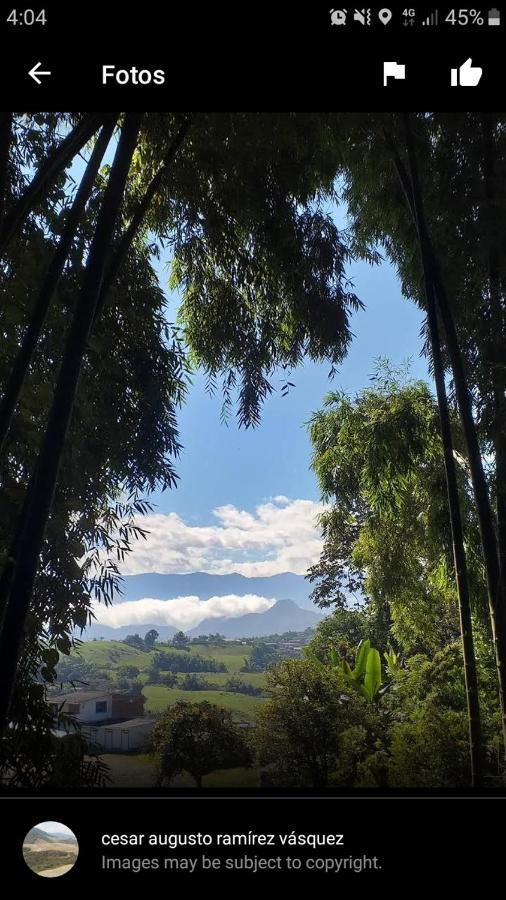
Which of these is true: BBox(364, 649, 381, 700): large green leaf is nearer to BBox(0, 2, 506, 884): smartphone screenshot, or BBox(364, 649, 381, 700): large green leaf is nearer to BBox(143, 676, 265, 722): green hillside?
BBox(0, 2, 506, 884): smartphone screenshot

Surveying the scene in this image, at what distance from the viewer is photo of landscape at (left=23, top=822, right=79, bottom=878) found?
75cm

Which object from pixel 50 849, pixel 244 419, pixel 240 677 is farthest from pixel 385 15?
pixel 240 677

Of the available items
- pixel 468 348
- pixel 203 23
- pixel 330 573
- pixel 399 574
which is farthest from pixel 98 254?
pixel 330 573

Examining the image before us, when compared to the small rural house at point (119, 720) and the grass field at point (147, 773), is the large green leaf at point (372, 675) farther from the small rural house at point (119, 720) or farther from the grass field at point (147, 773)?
the small rural house at point (119, 720)

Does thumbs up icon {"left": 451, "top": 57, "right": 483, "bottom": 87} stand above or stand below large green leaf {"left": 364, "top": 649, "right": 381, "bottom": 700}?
above

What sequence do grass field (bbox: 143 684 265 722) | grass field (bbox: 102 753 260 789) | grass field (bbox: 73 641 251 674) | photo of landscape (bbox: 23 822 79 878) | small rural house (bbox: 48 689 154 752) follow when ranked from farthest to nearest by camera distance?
grass field (bbox: 73 641 251 674), grass field (bbox: 143 684 265 722), grass field (bbox: 102 753 260 789), small rural house (bbox: 48 689 154 752), photo of landscape (bbox: 23 822 79 878)

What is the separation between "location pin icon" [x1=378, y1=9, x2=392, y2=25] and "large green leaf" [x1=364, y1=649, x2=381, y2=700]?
6138mm

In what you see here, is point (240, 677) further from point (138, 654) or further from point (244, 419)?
point (244, 419)

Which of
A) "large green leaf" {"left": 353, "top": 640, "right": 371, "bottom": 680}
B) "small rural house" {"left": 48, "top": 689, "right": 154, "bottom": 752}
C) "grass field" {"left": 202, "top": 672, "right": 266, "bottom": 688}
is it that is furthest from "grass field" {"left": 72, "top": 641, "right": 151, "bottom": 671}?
"large green leaf" {"left": 353, "top": 640, "right": 371, "bottom": 680}

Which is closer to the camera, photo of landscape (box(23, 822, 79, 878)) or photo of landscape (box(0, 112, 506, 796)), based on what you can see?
photo of landscape (box(23, 822, 79, 878))

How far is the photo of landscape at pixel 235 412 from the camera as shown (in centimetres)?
196

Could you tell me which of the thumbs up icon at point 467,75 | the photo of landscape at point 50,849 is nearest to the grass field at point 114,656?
the photo of landscape at point 50,849

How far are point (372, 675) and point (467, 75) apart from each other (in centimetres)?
611

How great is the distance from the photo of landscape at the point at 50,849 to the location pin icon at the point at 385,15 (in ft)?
4.75
